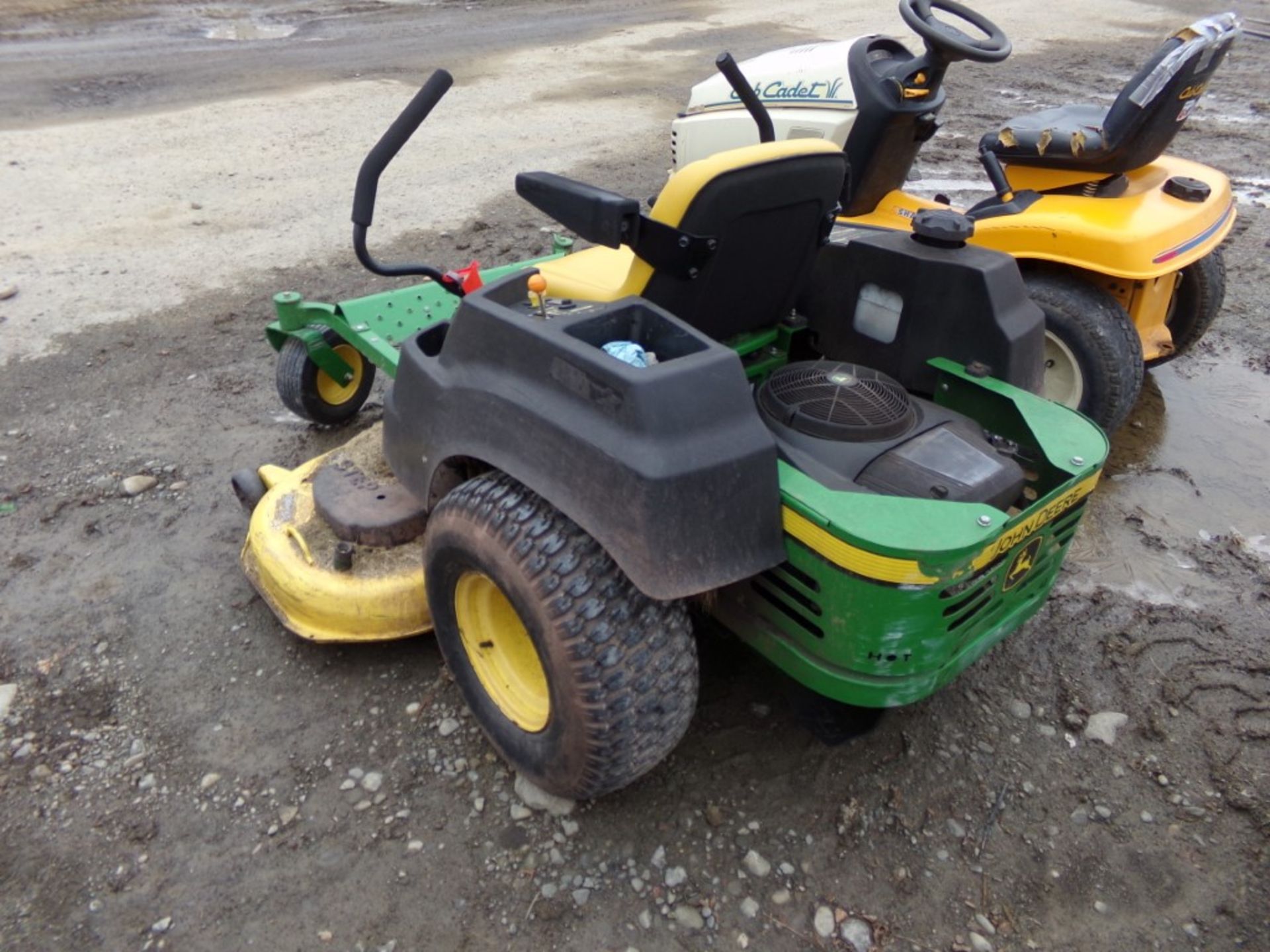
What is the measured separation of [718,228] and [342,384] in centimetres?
178

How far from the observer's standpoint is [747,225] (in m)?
2.03

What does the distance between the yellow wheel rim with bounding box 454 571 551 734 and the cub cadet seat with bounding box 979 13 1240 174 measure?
2585mm

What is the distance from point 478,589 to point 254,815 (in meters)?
0.67

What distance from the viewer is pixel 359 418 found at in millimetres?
3451


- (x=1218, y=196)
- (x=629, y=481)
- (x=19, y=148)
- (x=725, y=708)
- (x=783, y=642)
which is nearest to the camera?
(x=629, y=481)

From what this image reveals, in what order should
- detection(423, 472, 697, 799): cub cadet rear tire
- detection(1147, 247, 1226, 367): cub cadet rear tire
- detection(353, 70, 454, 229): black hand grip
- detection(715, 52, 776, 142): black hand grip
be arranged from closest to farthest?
detection(423, 472, 697, 799): cub cadet rear tire < detection(353, 70, 454, 229): black hand grip < detection(715, 52, 776, 142): black hand grip < detection(1147, 247, 1226, 367): cub cadet rear tire

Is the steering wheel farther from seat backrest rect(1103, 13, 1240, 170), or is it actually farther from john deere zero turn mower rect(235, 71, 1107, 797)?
john deere zero turn mower rect(235, 71, 1107, 797)

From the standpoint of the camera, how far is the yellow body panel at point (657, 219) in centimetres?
192

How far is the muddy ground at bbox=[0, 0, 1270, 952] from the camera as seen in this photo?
1.85 meters

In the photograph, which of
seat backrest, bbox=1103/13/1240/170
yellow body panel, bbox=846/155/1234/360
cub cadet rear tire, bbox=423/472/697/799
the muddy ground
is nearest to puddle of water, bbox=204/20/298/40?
the muddy ground

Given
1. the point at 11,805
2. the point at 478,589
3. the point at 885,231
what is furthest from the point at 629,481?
the point at 11,805

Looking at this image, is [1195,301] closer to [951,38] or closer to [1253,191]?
[951,38]

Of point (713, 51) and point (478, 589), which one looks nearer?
point (478, 589)

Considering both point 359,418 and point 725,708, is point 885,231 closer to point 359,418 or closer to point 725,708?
point 725,708
